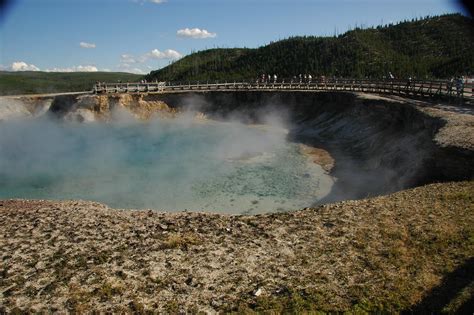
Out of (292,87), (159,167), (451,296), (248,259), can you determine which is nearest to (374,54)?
(292,87)

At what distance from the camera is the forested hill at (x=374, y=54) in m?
113

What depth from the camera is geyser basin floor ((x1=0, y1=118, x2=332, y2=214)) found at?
2408 centimetres

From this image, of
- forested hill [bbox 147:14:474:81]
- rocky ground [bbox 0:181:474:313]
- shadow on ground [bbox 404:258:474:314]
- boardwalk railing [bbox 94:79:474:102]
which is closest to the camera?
shadow on ground [bbox 404:258:474:314]

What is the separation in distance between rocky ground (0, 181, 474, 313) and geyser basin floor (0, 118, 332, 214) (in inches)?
310

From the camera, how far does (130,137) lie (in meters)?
46.0

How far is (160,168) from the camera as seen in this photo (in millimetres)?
31578

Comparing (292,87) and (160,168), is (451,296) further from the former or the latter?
(292,87)

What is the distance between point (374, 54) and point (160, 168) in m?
123

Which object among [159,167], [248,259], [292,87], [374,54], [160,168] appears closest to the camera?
[248,259]

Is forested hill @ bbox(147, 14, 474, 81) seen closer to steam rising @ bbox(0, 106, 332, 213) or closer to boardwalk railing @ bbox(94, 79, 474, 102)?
boardwalk railing @ bbox(94, 79, 474, 102)

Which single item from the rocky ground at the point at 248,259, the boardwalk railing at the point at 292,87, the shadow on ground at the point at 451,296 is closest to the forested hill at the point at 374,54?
the boardwalk railing at the point at 292,87

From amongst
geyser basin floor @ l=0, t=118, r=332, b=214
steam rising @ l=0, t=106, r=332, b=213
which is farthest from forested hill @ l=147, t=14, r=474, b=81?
geyser basin floor @ l=0, t=118, r=332, b=214

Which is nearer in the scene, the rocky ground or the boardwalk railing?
the rocky ground

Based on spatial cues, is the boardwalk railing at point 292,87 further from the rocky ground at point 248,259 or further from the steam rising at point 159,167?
the rocky ground at point 248,259
